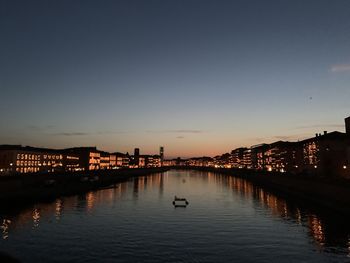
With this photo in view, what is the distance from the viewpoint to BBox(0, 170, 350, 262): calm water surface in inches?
1336

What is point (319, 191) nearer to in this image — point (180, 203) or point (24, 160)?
point (180, 203)

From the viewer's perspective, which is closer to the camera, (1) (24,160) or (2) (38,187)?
(2) (38,187)

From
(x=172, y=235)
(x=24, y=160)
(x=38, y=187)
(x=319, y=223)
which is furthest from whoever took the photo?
(x=24, y=160)

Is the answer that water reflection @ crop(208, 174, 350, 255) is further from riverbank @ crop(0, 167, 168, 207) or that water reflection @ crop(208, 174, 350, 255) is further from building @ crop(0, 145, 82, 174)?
building @ crop(0, 145, 82, 174)

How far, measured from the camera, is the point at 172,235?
4303 cm

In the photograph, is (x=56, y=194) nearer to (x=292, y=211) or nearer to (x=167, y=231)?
(x=167, y=231)

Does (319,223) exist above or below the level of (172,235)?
below

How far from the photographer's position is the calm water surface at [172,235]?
33.9 m

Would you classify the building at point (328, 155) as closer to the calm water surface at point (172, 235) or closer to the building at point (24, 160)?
the calm water surface at point (172, 235)

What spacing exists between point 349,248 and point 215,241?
15084 mm

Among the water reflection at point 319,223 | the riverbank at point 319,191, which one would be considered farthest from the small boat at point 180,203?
the riverbank at point 319,191

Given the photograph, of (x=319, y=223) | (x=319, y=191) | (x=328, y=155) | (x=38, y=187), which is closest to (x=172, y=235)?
(x=319, y=223)

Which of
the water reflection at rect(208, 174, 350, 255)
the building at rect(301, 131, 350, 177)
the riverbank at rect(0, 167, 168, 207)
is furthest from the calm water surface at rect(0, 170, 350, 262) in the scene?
the building at rect(301, 131, 350, 177)

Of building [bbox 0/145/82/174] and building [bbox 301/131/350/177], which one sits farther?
building [bbox 0/145/82/174]
